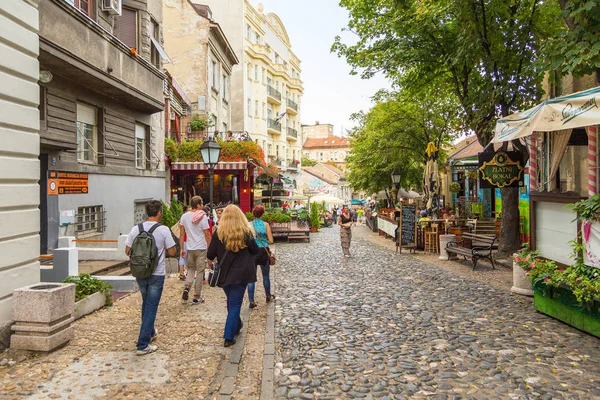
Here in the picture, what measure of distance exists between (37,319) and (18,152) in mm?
2111

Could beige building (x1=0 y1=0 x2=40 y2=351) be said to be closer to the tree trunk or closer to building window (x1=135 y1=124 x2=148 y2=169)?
building window (x1=135 y1=124 x2=148 y2=169)

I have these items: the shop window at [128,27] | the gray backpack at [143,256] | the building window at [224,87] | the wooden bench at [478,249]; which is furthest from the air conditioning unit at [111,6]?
the building window at [224,87]

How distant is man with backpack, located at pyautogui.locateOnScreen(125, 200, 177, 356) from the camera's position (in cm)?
532

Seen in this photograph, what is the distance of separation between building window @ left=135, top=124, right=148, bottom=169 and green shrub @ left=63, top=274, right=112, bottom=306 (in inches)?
311

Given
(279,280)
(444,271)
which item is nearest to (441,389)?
(279,280)

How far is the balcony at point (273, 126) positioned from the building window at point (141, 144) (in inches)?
1093

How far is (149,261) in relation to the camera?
17.5 ft

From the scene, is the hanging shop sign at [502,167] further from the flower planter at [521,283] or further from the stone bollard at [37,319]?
the stone bollard at [37,319]

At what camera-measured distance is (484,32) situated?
1203cm

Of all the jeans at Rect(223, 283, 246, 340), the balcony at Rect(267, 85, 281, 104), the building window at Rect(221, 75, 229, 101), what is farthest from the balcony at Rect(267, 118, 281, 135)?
the jeans at Rect(223, 283, 246, 340)

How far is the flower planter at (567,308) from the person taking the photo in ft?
20.0

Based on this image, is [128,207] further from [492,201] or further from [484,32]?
[492,201]

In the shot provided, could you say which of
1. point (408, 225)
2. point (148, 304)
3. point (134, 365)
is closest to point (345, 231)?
point (408, 225)

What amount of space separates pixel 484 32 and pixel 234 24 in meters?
28.4
